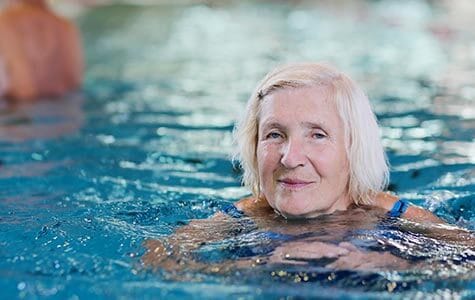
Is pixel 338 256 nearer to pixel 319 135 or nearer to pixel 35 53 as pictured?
pixel 319 135

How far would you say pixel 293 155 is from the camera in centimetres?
295

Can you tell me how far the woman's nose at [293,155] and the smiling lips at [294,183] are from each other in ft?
0.20

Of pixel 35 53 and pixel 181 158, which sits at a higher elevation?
pixel 35 53

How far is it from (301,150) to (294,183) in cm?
13

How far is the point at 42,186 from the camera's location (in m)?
4.47

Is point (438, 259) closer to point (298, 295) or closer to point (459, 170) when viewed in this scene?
point (298, 295)

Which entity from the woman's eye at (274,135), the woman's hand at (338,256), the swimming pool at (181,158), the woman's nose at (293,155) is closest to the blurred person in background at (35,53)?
the swimming pool at (181,158)

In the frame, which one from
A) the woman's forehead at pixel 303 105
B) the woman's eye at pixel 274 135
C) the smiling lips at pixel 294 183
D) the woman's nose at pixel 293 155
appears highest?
the woman's forehead at pixel 303 105

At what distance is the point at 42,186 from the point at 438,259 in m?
2.44

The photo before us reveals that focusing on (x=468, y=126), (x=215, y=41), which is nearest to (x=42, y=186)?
(x=468, y=126)

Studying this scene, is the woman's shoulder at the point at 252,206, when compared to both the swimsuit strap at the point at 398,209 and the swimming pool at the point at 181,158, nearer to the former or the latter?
the swimming pool at the point at 181,158

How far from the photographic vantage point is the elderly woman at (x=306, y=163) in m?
2.94

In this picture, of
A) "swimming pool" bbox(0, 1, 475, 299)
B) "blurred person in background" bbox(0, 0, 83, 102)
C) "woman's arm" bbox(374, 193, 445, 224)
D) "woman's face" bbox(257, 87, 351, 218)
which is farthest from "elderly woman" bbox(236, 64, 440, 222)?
"blurred person in background" bbox(0, 0, 83, 102)

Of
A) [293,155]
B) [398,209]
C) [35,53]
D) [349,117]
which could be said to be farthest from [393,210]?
[35,53]
